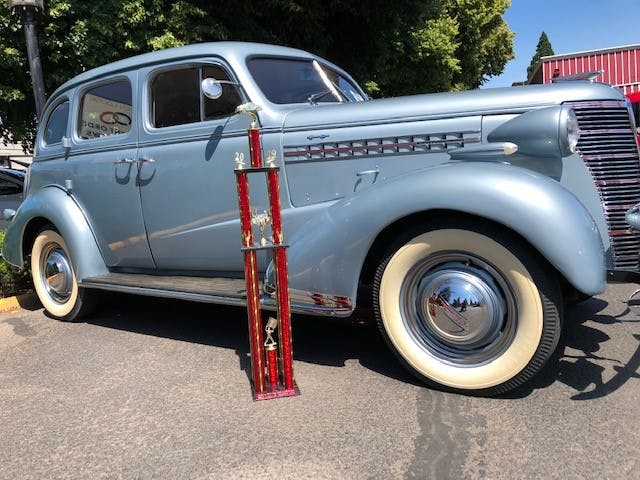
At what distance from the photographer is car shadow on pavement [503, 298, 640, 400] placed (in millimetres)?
2588

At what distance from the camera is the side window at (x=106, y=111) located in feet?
12.7

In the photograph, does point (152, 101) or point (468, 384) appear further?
point (152, 101)

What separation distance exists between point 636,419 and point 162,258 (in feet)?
9.82

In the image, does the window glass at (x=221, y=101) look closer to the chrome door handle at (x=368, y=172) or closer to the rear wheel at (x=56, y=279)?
the chrome door handle at (x=368, y=172)

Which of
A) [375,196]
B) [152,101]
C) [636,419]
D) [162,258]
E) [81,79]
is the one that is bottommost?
[636,419]

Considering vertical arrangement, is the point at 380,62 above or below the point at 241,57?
above

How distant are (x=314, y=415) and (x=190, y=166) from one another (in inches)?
72.0

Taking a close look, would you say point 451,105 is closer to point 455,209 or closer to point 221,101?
point 455,209

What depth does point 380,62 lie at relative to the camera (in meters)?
10.4

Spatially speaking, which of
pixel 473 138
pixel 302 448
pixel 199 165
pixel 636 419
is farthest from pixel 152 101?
pixel 636 419

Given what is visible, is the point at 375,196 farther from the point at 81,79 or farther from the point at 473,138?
the point at 81,79

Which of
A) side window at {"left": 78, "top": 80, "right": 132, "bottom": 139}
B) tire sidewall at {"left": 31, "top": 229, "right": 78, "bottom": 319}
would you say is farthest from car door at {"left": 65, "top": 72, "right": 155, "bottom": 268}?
tire sidewall at {"left": 31, "top": 229, "right": 78, "bottom": 319}

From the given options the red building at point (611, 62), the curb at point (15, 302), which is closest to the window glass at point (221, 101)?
the curb at point (15, 302)

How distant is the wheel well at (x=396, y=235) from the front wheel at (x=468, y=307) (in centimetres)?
Answer: 3
